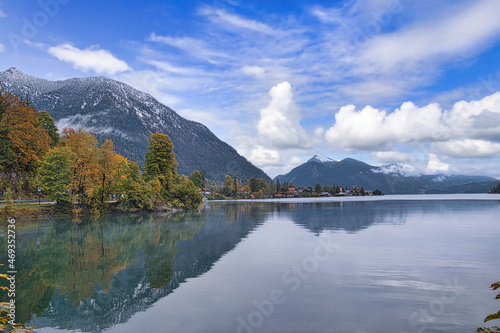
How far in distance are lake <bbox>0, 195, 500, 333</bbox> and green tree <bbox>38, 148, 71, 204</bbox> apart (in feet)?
97.0

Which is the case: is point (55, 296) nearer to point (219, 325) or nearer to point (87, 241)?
point (219, 325)

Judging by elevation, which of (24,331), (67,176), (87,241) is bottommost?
(87,241)

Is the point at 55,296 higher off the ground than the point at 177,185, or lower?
lower

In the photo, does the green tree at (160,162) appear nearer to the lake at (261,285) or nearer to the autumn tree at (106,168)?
the autumn tree at (106,168)

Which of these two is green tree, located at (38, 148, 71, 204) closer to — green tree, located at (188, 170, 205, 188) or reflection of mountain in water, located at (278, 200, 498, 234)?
reflection of mountain in water, located at (278, 200, 498, 234)

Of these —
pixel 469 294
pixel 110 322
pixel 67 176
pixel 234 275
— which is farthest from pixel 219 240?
pixel 67 176

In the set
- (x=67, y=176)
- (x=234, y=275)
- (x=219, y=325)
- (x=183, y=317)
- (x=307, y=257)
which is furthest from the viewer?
(x=67, y=176)

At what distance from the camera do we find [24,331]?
4891 mm

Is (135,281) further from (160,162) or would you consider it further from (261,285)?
(160,162)

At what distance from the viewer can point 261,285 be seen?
1597 cm

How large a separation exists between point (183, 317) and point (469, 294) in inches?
502

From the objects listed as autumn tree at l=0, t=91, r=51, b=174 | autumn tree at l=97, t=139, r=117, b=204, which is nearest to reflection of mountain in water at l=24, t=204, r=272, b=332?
autumn tree at l=0, t=91, r=51, b=174

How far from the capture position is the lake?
1165 centimetres

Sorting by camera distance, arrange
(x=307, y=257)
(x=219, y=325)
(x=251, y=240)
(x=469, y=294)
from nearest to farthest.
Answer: (x=219, y=325)
(x=469, y=294)
(x=307, y=257)
(x=251, y=240)
